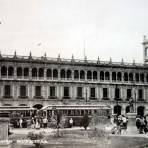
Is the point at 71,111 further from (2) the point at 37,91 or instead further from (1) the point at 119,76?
(1) the point at 119,76

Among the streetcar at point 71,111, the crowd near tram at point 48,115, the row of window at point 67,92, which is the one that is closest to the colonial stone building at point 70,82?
the row of window at point 67,92

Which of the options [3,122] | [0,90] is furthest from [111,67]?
[3,122]

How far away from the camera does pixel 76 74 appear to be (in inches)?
2357

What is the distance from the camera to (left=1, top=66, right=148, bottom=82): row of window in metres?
56.5

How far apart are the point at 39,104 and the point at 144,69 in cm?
1860

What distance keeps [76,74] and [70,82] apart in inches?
69.8

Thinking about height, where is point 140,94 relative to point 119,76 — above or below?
below

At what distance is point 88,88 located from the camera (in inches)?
2354

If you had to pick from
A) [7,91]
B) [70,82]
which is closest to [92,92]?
[70,82]

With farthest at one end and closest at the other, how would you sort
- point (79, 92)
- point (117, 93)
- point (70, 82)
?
point (117, 93) < point (79, 92) < point (70, 82)

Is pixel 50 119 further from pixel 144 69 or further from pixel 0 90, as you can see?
pixel 144 69

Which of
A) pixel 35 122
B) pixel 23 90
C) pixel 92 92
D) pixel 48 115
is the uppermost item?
pixel 23 90

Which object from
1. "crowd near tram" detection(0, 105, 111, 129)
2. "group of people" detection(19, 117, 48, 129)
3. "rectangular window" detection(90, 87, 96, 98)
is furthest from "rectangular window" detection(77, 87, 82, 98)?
"group of people" detection(19, 117, 48, 129)

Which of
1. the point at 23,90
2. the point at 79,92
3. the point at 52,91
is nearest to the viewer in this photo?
the point at 23,90
